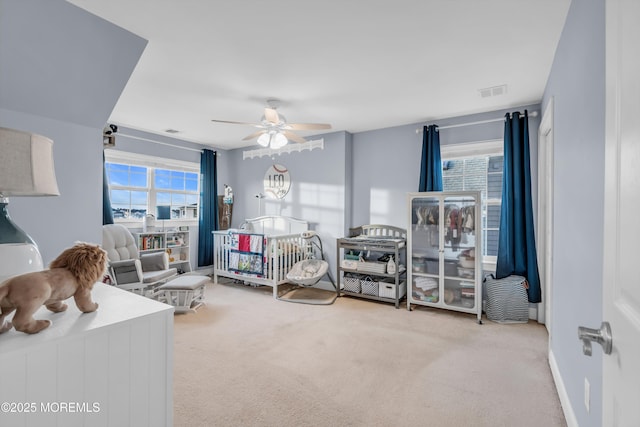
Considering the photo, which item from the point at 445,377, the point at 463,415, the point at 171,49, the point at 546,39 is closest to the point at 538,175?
the point at 546,39

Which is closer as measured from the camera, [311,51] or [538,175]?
[311,51]

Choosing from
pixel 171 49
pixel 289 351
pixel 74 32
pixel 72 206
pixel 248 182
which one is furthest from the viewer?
pixel 248 182

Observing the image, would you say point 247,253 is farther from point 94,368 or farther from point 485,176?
point 94,368

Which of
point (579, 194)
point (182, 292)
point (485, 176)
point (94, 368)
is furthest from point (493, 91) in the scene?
point (182, 292)

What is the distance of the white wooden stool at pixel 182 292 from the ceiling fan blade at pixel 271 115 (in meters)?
2.06

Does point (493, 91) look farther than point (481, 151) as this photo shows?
No

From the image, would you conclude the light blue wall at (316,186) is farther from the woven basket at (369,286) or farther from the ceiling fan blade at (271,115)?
the ceiling fan blade at (271,115)

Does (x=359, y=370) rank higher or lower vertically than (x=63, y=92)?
lower

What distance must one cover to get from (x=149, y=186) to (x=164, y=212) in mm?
453

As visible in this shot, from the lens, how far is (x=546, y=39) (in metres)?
2.08

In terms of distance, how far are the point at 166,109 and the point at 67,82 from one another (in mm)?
1838

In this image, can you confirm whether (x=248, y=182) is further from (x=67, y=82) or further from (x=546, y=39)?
(x=546, y=39)

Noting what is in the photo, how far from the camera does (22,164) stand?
3.07 feet

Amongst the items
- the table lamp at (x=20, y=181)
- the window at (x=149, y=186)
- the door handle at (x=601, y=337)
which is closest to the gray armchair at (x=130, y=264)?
the window at (x=149, y=186)
